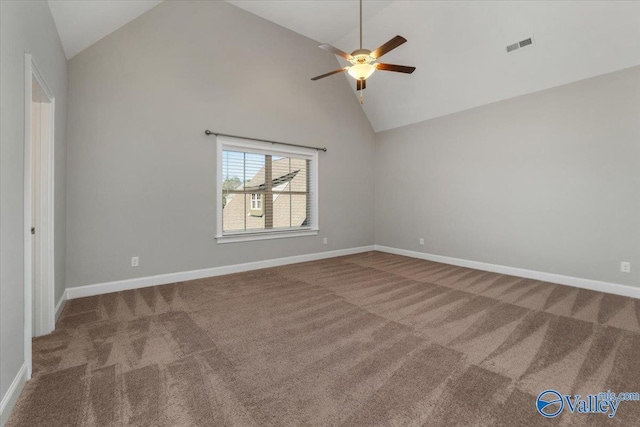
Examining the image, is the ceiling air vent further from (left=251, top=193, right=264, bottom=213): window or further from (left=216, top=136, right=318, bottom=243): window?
(left=251, top=193, right=264, bottom=213): window

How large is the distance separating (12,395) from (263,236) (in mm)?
3279

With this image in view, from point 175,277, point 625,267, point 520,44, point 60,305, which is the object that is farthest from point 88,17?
point 625,267

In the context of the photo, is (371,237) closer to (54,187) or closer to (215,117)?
(215,117)

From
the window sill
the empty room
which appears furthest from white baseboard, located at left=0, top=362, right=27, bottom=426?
the window sill

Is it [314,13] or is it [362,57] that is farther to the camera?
[314,13]

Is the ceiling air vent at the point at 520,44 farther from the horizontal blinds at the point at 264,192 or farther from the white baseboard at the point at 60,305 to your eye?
the white baseboard at the point at 60,305

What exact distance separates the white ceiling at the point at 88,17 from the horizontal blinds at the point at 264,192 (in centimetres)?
189

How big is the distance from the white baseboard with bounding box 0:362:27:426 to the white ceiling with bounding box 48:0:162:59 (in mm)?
2878

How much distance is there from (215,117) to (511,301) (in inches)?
183

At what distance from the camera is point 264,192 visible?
187 inches

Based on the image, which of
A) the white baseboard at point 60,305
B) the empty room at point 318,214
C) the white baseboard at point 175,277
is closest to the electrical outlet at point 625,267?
the empty room at point 318,214

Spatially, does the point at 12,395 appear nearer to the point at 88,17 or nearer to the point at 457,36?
the point at 88,17

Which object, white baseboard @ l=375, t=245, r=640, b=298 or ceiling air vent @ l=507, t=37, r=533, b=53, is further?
ceiling air vent @ l=507, t=37, r=533, b=53

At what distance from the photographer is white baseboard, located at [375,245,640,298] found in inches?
131
